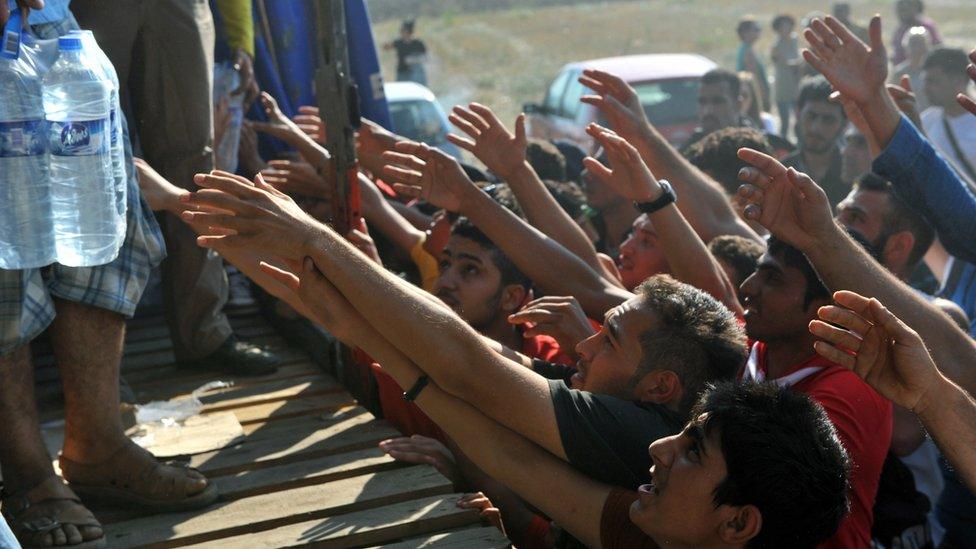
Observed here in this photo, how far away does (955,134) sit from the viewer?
693 centimetres

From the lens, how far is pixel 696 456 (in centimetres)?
264

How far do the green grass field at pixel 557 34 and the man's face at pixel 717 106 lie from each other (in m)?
14.6

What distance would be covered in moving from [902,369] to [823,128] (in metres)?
5.14

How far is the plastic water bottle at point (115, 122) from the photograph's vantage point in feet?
10.6

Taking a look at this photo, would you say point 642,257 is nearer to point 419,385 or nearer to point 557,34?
point 419,385

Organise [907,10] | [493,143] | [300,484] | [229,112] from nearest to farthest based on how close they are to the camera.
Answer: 1. [300,484]
2. [493,143]
3. [229,112]
4. [907,10]

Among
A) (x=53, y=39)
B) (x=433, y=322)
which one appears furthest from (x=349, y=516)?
(x=53, y=39)

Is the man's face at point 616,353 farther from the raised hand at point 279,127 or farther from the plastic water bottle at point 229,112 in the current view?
the plastic water bottle at point 229,112

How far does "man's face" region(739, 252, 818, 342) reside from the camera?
3.55 meters

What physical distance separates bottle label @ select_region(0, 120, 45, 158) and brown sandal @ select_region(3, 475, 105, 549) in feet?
2.63

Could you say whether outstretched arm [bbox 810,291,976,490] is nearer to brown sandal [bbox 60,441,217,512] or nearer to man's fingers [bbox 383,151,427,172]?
brown sandal [bbox 60,441,217,512]

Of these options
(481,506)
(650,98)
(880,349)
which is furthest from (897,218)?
(650,98)

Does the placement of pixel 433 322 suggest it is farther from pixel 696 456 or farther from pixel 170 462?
pixel 170 462

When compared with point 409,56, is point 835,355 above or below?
above
